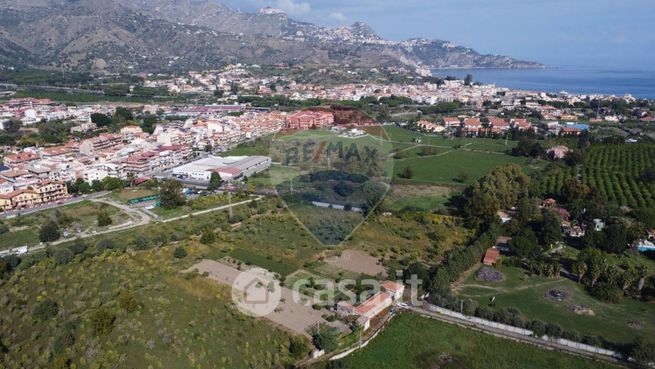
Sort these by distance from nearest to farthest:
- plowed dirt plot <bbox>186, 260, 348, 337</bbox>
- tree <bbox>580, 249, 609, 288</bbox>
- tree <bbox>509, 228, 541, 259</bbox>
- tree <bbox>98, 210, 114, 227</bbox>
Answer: plowed dirt plot <bbox>186, 260, 348, 337</bbox>
tree <bbox>580, 249, 609, 288</bbox>
tree <bbox>509, 228, 541, 259</bbox>
tree <bbox>98, 210, 114, 227</bbox>

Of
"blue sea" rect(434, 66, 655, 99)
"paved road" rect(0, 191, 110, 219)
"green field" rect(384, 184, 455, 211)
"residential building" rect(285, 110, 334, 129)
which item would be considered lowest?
"paved road" rect(0, 191, 110, 219)

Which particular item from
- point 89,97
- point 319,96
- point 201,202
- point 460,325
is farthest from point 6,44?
point 460,325

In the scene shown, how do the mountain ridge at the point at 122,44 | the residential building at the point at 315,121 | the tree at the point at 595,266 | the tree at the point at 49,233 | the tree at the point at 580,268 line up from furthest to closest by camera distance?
the mountain ridge at the point at 122,44
the tree at the point at 49,233
the tree at the point at 580,268
the tree at the point at 595,266
the residential building at the point at 315,121

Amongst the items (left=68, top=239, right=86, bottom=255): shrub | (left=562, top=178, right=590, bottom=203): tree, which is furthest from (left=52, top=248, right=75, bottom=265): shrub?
(left=562, top=178, right=590, bottom=203): tree

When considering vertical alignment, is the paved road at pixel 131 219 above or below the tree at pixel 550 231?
below

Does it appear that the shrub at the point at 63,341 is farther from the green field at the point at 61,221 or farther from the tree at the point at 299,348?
the green field at the point at 61,221

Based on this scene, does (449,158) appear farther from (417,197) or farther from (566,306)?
(566,306)

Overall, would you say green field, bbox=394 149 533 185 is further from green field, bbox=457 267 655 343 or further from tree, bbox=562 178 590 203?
green field, bbox=457 267 655 343

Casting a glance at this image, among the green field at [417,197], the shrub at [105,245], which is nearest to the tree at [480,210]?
the green field at [417,197]
